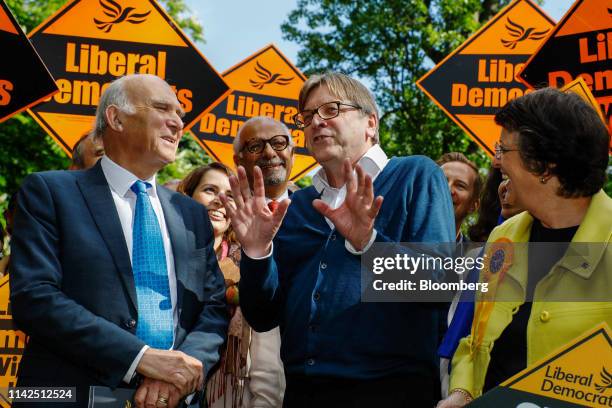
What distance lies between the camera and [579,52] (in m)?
5.73

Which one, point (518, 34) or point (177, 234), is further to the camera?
point (518, 34)

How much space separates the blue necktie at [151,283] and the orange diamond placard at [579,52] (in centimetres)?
313

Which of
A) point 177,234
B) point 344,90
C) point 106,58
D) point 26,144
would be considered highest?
point 26,144

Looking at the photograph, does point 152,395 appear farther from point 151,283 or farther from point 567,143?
point 567,143

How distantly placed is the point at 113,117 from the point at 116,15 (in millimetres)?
3097

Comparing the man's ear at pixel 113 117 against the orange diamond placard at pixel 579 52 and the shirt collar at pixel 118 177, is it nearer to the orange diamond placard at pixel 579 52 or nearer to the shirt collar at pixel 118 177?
the shirt collar at pixel 118 177

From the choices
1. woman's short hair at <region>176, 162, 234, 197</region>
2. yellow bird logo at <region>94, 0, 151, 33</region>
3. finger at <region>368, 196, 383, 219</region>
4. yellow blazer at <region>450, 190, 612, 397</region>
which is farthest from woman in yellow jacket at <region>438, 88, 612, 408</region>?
yellow bird logo at <region>94, 0, 151, 33</region>

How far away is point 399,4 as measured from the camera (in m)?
20.0

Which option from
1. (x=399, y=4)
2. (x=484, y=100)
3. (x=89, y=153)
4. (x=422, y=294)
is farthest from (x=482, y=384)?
(x=399, y=4)

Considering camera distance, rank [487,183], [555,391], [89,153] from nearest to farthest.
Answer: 1. [555,391]
2. [487,183]
3. [89,153]

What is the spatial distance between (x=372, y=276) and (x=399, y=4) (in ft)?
57.6

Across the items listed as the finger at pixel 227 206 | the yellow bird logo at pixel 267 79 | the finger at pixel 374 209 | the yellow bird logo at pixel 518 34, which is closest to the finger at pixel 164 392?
the finger at pixel 227 206

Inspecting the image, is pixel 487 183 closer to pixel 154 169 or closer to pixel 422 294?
pixel 422 294

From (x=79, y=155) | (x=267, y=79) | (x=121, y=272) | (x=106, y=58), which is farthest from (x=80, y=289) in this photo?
(x=267, y=79)
